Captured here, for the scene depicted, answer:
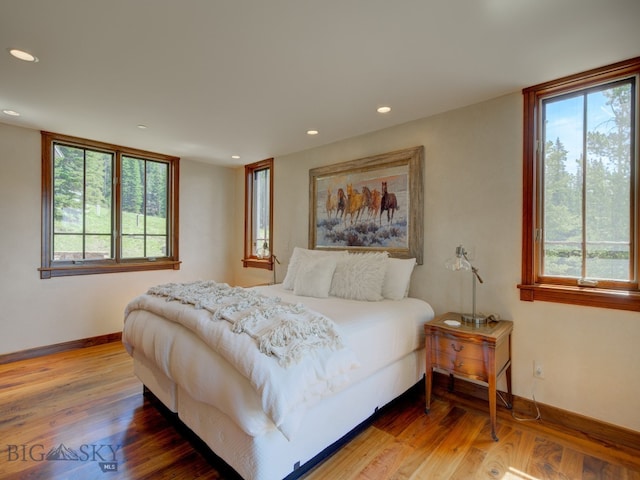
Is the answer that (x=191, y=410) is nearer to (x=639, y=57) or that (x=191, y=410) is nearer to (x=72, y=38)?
(x=72, y=38)

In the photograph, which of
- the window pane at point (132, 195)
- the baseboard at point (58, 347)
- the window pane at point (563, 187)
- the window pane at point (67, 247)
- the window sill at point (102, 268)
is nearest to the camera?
the window pane at point (563, 187)

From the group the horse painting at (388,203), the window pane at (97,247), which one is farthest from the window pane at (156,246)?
the horse painting at (388,203)

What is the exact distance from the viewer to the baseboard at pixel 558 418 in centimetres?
200

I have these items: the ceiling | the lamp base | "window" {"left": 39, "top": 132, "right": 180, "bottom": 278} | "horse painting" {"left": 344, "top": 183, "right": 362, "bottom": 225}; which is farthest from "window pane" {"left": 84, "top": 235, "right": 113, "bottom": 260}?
the lamp base

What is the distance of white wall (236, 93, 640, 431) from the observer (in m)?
2.05

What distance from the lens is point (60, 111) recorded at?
2887 mm

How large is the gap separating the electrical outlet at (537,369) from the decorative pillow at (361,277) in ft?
4.03

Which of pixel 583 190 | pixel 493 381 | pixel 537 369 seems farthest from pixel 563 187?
pixel 493 381

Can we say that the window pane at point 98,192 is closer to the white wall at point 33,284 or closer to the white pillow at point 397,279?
the white wall at point 33,284

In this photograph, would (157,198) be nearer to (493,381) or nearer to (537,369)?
(493,381)

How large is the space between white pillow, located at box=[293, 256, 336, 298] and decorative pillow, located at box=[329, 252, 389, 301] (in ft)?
0.22

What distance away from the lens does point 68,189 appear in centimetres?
372

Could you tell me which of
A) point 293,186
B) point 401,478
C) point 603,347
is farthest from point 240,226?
point 603,347

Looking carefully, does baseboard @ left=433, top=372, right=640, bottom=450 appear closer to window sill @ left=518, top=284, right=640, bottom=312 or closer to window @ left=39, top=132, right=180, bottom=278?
window sill @ left=518, top=284, right=640, bottom=312
